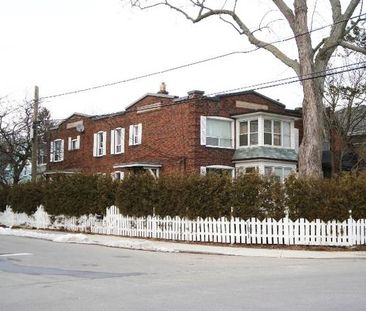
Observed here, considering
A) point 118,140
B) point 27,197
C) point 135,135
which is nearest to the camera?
point 27,197

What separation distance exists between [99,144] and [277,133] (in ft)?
42.9

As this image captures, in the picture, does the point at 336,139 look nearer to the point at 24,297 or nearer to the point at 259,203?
the point at 259,203

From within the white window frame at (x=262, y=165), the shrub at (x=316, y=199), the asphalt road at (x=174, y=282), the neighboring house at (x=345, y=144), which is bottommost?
the asphalt road at (x=174, y=282)

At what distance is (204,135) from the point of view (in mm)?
33688

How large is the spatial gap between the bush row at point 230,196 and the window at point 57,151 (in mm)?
19695

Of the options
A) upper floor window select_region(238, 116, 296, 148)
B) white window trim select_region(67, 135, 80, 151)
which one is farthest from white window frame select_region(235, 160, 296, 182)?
white window trim select_region(67, 135, 80, 151)

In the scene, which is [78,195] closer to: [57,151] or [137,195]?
[137,195]

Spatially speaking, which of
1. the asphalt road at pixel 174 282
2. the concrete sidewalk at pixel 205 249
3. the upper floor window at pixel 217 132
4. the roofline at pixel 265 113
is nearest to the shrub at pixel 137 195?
the concrete sidewalk at pixel 205 249

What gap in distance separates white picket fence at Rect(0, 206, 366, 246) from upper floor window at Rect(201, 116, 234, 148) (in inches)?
409

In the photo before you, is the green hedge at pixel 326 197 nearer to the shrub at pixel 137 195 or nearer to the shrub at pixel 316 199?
the shrub at pixel 316 199

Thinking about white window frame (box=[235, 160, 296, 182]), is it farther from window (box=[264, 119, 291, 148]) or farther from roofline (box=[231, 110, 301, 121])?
roofline (box=[231, 110, 301, 121])

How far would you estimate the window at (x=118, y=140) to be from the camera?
38812 millimetres

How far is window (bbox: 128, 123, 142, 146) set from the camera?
122 ft

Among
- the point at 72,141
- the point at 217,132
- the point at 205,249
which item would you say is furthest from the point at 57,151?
the point at 205,249
